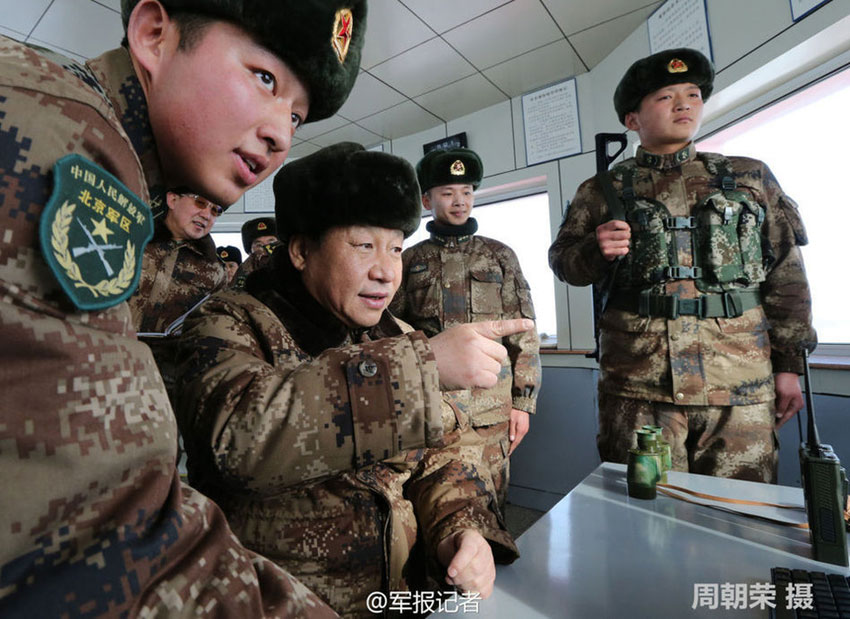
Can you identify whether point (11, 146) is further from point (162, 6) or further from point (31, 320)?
point (162, 6)

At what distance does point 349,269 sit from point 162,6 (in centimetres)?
58

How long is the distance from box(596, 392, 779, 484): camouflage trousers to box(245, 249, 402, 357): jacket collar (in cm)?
97

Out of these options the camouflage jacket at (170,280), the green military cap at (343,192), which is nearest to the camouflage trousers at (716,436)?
the green military cap at (343,192)

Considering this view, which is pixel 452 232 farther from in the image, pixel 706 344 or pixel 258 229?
pixel 258 229

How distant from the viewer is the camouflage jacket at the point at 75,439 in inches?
10.4

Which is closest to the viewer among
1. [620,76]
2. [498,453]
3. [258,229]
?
[498,453]

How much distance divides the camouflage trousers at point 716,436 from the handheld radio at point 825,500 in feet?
2.19

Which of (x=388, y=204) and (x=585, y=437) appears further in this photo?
(x=585, y=437)

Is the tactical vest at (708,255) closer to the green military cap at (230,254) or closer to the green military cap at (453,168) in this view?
the green military cap at (453,168)

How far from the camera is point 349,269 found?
1028mm

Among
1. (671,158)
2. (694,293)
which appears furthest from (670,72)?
(694,293)

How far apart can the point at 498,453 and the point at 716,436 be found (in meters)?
1.01

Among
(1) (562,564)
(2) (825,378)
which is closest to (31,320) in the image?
(1) (562,564)

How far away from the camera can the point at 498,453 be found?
2.18m
